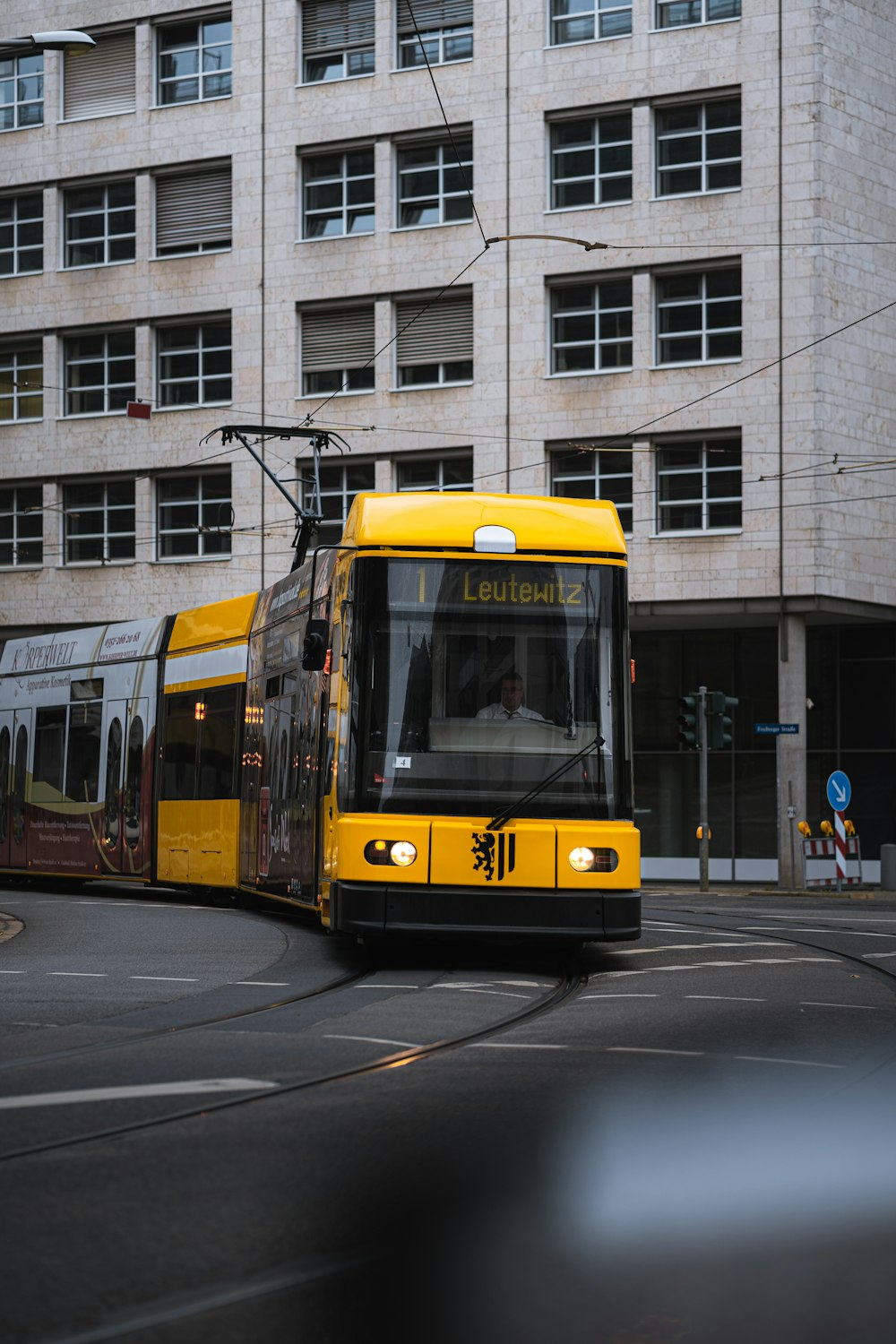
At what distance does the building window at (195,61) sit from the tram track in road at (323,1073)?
3239cm

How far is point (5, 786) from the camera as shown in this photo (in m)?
→ 26.4

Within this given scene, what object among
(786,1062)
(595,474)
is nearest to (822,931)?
(786,1062)

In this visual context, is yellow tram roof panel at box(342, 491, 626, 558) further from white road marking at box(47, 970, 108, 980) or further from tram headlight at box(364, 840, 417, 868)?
white road marking at box(47, 970, 108, 980)

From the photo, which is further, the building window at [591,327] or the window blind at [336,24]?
the window blind at [336,24]

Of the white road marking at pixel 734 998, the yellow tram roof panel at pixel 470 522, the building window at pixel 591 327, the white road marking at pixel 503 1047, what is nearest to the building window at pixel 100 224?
the building window at pixel 591 327

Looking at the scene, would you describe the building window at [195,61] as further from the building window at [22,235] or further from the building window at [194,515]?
the building window at [194,515]

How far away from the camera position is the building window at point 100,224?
43000 mm

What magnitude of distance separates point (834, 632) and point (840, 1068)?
3028 cm

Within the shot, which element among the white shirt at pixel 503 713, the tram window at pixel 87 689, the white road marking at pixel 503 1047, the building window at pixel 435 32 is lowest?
the white road marking at pixel 503 1047

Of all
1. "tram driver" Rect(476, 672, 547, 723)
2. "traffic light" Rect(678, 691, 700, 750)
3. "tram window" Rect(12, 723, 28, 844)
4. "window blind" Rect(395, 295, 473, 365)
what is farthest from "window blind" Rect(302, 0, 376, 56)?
"tram driver" Rect(476, 672, 547, 723)

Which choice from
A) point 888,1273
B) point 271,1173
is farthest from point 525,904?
point 888,1273

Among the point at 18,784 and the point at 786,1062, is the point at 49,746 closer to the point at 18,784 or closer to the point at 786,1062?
the point at 18,784

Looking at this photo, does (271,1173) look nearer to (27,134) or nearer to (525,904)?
(525,904)

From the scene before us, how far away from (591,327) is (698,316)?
2.08 meters
